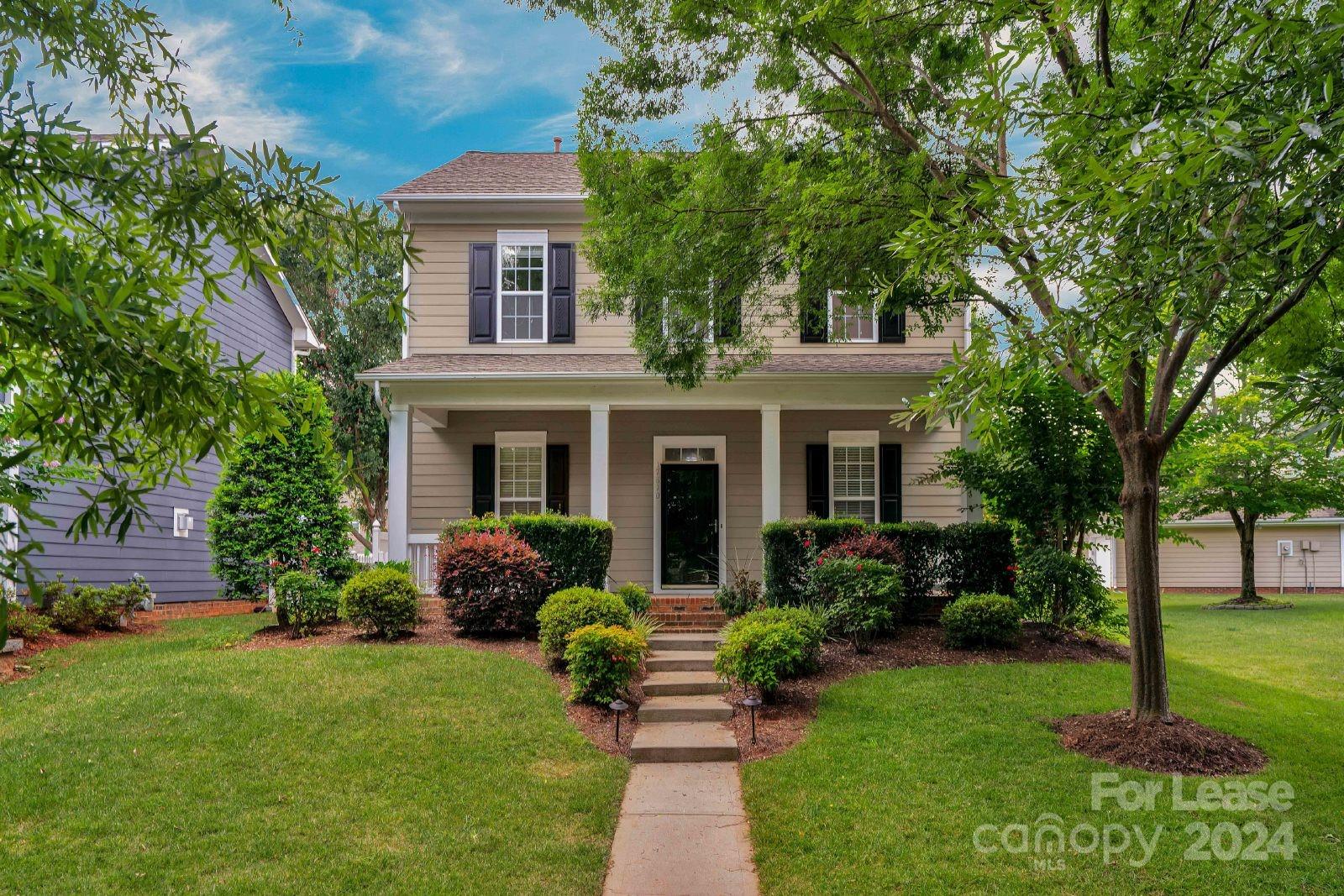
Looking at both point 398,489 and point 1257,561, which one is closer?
point 398,489

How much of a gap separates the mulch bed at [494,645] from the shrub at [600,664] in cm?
13

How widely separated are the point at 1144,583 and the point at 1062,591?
3684 millimetres

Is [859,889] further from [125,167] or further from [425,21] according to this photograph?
[425,21]

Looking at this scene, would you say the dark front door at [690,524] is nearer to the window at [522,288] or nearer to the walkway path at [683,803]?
the window at [522,288]

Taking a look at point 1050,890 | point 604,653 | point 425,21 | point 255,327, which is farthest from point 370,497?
point 1050,890

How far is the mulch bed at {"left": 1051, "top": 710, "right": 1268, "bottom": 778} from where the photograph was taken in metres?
6.24

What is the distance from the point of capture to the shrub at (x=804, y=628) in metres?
9.03

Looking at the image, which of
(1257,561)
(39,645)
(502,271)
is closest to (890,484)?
(502,271)

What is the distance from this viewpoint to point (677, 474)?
1417 cm

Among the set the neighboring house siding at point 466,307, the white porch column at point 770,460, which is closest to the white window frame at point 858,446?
the neighboring house siding at point 466,307

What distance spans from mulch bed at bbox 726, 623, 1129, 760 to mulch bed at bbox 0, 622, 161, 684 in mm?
6784

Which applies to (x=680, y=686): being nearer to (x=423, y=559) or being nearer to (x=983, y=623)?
(x=983, y=623)

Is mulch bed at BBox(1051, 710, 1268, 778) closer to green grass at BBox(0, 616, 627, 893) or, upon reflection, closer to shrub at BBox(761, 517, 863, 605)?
green grass at BBox(0, 616, 627, 893)

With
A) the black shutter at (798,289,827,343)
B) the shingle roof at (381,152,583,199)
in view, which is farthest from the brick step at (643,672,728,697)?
the shingle roof at (381,152,583,199)
